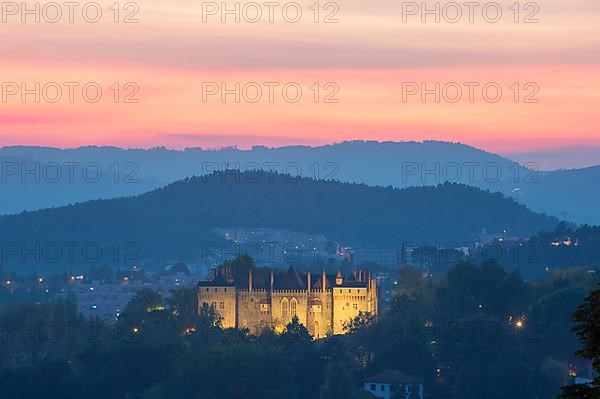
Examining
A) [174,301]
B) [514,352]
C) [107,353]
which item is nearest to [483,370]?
[514,352]

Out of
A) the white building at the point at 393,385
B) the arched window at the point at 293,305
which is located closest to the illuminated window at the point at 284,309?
the arched window at the point at 293,305

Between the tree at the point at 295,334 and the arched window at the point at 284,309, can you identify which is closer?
the tree at the point at 295,334

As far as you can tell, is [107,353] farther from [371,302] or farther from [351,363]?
[371,302]

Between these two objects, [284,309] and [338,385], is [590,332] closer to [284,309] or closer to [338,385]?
[338,385]

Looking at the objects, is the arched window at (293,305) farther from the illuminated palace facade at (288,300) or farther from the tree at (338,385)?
the tree at (338,385)

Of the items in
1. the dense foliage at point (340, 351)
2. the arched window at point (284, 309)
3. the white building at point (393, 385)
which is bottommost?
the white building at point (393, 385)

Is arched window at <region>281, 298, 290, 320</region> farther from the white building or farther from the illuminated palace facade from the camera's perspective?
the white building
